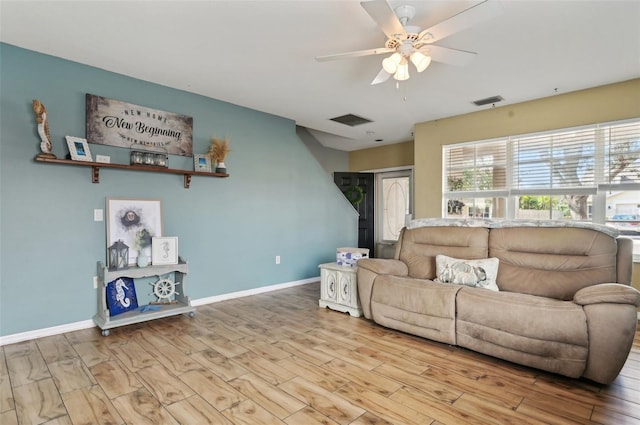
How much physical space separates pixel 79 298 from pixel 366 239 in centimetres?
526

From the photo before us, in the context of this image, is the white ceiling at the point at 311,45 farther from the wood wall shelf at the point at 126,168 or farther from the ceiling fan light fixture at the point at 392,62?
the wood wall shelf at the point at 126,168

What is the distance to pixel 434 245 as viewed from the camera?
3.48 meters

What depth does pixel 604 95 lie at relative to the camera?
3.71 m

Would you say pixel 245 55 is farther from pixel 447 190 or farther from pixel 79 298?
pixel 447 190

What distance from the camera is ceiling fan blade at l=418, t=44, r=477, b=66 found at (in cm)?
238

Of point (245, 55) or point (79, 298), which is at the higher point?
point (245, 55)

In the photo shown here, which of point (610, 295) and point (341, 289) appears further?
point (341, 289)

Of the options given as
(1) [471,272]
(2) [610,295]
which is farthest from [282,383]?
(2) [610,295]

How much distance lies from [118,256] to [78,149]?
1.07 metres

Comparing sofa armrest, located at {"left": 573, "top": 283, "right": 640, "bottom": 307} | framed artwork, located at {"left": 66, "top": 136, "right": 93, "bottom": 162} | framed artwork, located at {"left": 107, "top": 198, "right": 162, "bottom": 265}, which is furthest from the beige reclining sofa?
framed artwork, located at {"left": 66, "top": 136, "right": 93, "bottom": 162}

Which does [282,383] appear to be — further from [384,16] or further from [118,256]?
[384,16]

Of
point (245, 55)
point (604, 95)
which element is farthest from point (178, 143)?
point (604, 95)

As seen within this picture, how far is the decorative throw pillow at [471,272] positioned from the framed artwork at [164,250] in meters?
2.72

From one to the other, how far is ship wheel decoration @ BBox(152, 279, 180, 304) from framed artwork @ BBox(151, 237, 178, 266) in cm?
34
